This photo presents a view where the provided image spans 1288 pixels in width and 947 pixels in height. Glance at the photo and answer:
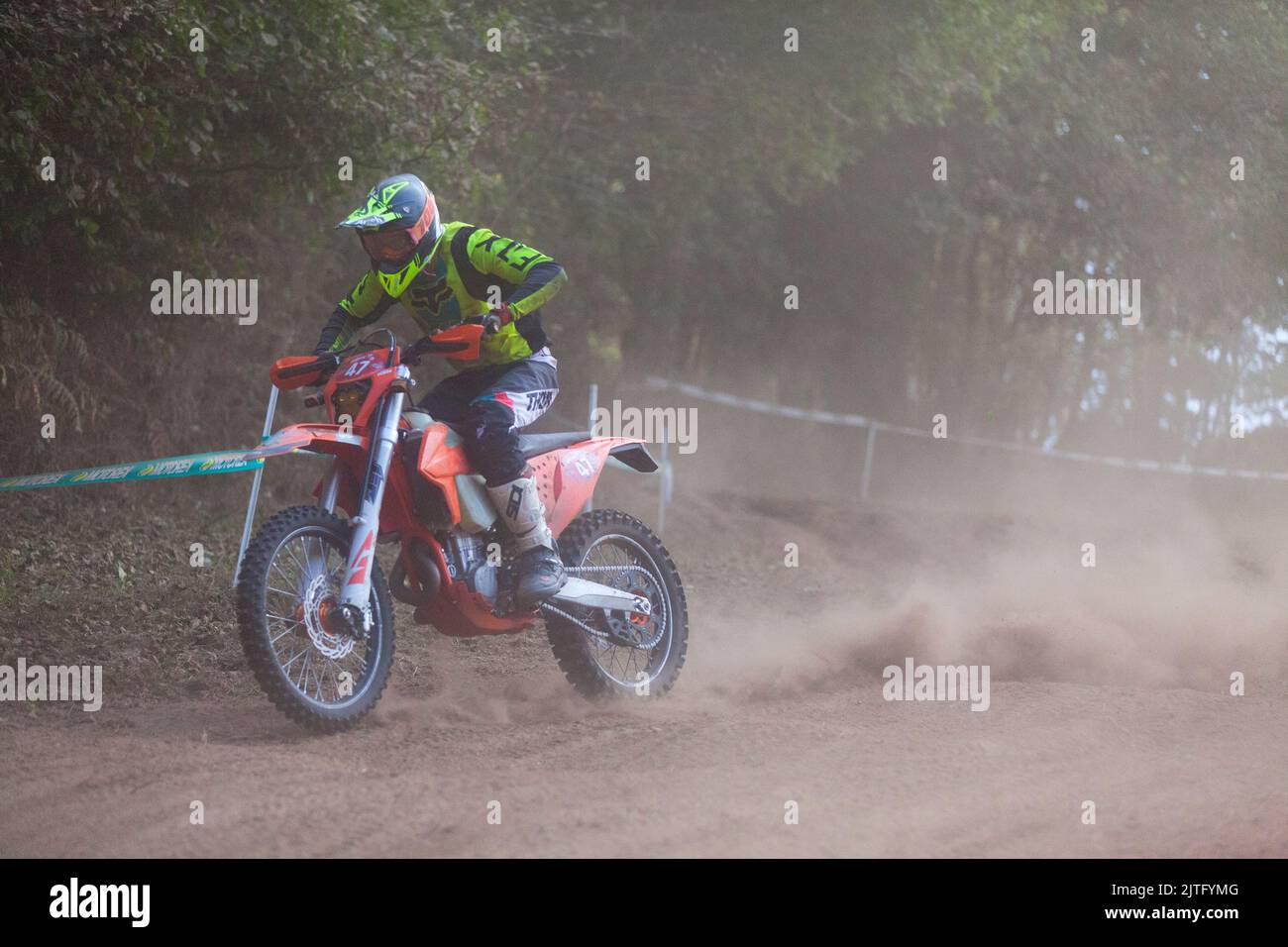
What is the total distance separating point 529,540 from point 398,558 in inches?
23.9

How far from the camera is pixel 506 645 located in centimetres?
862

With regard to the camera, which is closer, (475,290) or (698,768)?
(698,768)

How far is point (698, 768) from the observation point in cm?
520

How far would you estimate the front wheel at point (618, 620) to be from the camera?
669 cm

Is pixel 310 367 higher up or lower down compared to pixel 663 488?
lower down

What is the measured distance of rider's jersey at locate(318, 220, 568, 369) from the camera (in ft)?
20.5

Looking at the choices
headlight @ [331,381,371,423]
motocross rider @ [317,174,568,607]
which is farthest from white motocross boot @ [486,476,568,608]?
headlight @ [331,381,371,423]

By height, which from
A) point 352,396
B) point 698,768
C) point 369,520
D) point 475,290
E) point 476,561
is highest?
point 475,290

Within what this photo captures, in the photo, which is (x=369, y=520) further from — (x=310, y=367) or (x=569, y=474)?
(x=569, y=474)

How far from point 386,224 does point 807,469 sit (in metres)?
17.0

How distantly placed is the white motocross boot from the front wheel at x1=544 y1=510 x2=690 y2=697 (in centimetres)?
24

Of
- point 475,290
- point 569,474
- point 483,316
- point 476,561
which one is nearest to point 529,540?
point 476,561

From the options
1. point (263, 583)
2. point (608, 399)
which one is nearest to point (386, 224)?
point (263, 583)
